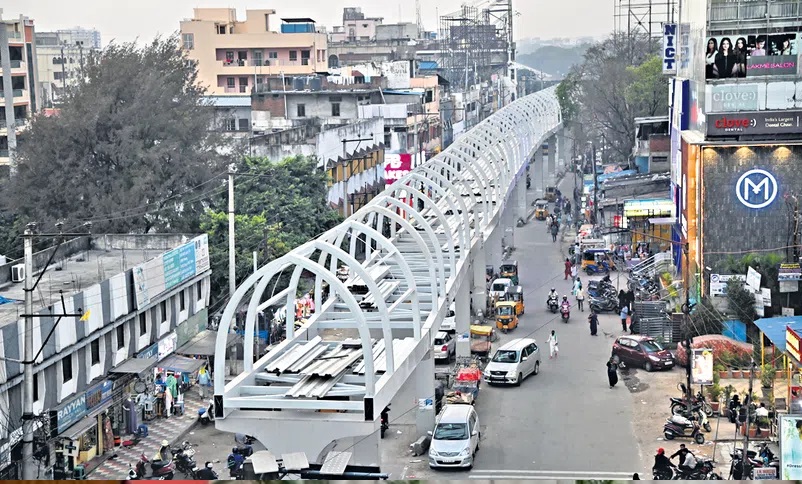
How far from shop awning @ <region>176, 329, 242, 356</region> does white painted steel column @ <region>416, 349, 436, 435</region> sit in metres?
4.91

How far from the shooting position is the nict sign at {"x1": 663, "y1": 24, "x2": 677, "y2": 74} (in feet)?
122

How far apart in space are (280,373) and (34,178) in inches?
817

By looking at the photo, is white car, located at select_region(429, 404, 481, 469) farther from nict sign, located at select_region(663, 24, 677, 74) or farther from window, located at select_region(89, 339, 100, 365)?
nict sign, located at select_region(663, 24, 677, 74)

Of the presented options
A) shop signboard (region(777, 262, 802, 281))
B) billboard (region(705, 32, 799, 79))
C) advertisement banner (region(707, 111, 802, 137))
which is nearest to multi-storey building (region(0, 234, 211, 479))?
shop signboard (region(777, 262, 802, 281))

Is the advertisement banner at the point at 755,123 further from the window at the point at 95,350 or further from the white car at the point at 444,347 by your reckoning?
the window at the point at 95,350

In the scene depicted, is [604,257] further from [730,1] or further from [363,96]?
[363,96]

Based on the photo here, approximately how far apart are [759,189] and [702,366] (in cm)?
769

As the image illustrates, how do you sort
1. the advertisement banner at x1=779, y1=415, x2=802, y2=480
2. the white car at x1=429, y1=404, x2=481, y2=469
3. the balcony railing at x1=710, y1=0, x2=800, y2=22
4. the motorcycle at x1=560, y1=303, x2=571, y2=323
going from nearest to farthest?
the advertisement banner at x1=779, y1=415, x2=802, y2=480, the white car at x1=429, y1=404, x2=481, y2=469, the balcony railing at x1=710, y1=0, x2=800, y2=22, the motorcycle at x1=560, y1=303, x2=571, y2=323

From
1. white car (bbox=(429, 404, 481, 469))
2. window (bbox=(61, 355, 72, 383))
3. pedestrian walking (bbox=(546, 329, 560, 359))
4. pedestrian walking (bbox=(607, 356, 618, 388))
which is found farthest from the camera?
pedestrian walking (bbox=(546, 329, 560, 359))

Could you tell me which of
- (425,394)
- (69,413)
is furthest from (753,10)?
(69,413)

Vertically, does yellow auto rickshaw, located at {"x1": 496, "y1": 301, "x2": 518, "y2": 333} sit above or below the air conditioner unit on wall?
below

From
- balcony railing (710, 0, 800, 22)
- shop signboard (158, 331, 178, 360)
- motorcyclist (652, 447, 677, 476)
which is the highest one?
balcony railing (710, 0, 800, 22)

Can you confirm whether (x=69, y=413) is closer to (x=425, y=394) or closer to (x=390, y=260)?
(x=425, y=394)

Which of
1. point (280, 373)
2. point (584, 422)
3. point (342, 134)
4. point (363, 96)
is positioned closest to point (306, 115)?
point (363, 96)
